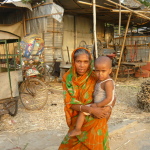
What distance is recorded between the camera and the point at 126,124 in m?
3.86

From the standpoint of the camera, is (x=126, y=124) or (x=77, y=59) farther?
(x=126, y=124)

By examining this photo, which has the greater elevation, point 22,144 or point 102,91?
point 102,91

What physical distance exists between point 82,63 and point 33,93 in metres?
3.40

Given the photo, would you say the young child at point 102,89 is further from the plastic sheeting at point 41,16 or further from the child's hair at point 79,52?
the plastic sheeting at point 41,16

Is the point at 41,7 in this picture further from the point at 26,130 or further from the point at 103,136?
the point at 103,136

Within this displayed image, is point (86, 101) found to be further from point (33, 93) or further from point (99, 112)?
point (33, 93)

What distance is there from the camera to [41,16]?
26.2 ft

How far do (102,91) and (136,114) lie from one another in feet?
10.9

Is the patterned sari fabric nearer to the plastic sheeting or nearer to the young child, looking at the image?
the young child

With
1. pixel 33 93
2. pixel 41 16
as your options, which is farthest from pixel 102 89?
pixel 41 16

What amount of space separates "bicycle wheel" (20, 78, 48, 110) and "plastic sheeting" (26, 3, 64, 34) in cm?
347

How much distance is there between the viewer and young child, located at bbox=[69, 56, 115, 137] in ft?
5.80

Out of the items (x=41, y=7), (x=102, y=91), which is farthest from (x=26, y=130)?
(x=41, y=7)

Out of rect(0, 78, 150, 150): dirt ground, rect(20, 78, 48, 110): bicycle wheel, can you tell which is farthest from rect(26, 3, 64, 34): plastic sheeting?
rect(0, 78, 150, 150): dirt ground
